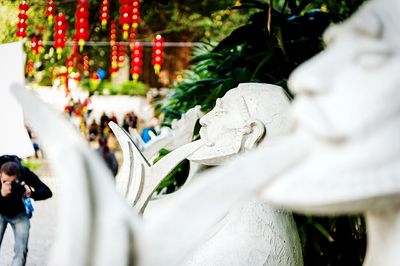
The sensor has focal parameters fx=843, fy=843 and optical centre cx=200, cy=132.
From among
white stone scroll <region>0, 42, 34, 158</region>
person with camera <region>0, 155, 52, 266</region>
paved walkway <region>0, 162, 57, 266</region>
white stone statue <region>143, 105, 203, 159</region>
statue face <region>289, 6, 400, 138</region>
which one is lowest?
paved walkway <region>0, 162, 57, 266</region>

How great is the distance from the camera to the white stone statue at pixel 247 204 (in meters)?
2.41

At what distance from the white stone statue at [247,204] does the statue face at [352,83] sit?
123cm

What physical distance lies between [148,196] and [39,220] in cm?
584

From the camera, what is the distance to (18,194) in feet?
16.3

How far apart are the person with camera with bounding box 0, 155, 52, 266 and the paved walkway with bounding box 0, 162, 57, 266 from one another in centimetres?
53

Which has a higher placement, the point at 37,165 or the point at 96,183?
the point at 96,183

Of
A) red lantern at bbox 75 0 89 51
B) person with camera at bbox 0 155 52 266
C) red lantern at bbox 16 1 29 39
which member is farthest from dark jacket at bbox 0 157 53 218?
red lantern at bbox 75 0 89 51

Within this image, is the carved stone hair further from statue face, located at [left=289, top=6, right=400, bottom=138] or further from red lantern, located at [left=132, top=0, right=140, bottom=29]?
red lantern, located at [left=132, top=0, right=140, bottom=29]

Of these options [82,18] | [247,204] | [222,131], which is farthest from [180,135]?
[82,18]

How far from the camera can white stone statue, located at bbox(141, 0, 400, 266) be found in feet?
3.78

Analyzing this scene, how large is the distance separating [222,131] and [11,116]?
31.7 inches

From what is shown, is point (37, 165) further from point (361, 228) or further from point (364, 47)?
point (364, 47)

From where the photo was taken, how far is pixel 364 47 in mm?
1203

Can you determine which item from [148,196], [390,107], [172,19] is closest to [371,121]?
[390,107]
